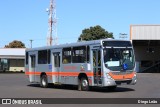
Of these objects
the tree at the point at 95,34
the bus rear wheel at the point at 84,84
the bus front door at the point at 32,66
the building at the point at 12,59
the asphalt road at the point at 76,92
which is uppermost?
the tree at the point at 95,34

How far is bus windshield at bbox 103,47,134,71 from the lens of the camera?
2136 cm

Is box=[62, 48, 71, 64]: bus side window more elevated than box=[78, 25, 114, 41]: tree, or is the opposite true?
box=[78, 25, 114, 41]: tree

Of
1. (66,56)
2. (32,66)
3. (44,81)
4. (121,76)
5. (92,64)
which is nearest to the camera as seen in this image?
(121,76)

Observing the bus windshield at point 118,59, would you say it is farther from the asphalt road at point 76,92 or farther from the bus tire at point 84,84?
the bus tire at point 84,84

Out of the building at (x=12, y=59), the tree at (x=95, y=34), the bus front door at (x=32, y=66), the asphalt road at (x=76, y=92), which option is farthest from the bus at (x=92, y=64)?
the tree at (x=95, y=34)

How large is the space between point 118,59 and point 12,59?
6381 cm

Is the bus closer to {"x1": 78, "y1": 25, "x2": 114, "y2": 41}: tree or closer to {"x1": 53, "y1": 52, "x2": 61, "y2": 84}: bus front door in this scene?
{"x1": 53, "y1": 52, "x2": 61, "y2": 84}: bus front door

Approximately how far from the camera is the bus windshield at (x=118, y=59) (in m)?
21.4

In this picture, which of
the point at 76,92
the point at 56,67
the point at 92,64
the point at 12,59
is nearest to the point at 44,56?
the point at 56,67

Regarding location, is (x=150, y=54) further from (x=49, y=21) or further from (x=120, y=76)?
(x=120, y=76)

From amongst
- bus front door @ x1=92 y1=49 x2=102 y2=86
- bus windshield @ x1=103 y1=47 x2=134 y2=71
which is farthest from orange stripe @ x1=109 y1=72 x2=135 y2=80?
bus front door @ x1=92 y1=49 x2=102 y2=86

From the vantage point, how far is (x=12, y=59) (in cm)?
8338

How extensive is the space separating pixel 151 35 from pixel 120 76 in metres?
42.4

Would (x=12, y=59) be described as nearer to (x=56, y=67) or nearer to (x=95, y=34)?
(x=95, y=34)
